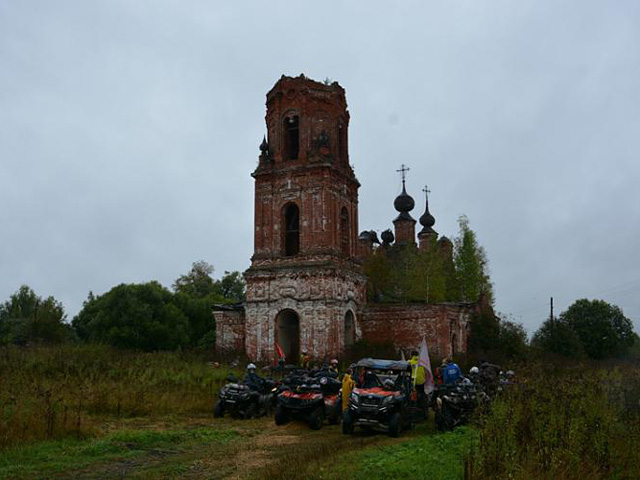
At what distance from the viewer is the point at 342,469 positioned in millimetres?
10531

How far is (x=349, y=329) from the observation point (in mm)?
35906

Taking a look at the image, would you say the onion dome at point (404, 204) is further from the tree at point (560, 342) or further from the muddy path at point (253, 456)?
the muddy path at point (253, 456)

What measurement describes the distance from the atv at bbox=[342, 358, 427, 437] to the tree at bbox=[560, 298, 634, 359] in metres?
48.8

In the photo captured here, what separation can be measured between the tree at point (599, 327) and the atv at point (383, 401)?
48.8m

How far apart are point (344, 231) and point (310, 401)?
20604mm

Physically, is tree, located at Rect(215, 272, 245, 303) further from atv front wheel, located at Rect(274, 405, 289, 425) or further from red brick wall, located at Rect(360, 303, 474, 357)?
atv front wheel, located at Rect(274, 405, 289, 425)

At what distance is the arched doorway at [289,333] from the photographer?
115ft

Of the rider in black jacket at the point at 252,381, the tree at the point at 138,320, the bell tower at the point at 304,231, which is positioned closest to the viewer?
the rider in black jacket at the point at 252,381

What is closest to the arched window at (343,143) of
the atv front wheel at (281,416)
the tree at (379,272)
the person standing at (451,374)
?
the tree at (379,272)

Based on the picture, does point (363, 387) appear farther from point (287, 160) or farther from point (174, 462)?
point (287, 160)

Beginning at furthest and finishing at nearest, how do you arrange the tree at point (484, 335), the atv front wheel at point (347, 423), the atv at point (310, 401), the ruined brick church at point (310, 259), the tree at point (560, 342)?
the tree at point (560, 342), the tree at point (484, 335), the ruined brick church at point (310, 259), the atv at point (310, 401), the atv front wheel at point (347, 423)

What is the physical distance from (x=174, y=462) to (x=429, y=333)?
81.9ft

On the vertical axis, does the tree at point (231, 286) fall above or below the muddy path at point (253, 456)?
above

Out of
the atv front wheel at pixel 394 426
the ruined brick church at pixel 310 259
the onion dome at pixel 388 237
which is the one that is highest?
the onion dome at pixel 388 237
